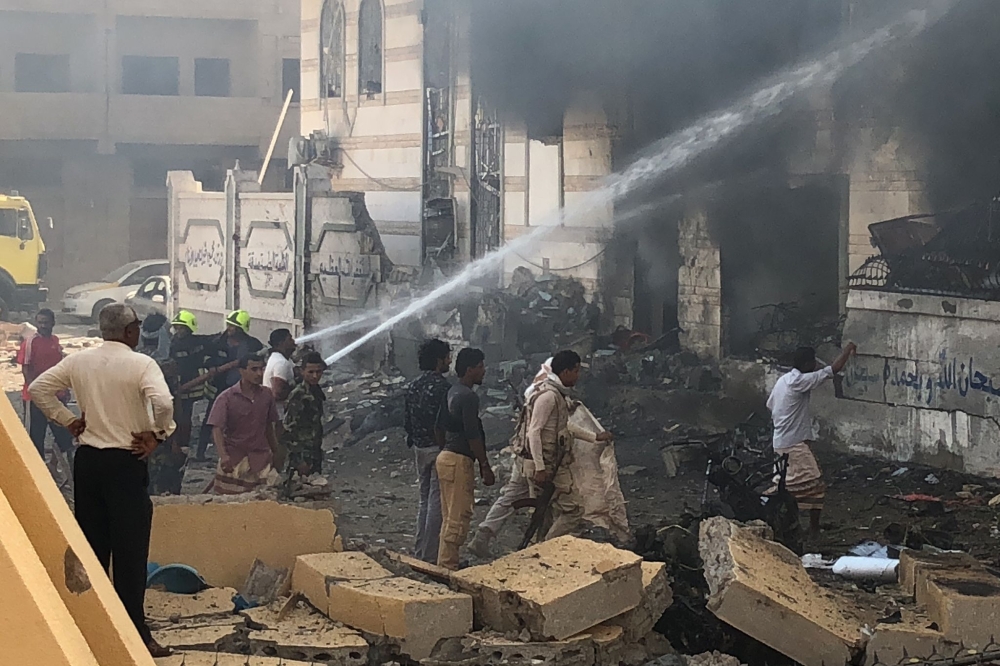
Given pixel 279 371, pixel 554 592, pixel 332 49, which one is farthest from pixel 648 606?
pixel 332 49

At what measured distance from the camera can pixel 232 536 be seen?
21.0 ft

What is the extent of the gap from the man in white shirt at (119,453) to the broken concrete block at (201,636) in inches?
5.7

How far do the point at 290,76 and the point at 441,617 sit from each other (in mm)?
28532

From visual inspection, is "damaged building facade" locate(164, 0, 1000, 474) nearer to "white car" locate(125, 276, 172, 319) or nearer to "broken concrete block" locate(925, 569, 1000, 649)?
"white car" locate(125, 276, 172, 319)

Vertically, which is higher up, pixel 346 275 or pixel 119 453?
pixel 346 275

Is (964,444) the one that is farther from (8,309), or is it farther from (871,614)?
(8,309)

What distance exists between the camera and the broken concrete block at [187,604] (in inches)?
218

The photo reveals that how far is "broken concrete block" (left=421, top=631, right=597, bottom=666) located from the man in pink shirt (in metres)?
2.93

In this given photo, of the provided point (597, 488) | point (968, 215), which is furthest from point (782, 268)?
point (597, 488)

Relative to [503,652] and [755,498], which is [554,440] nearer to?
[755,498]

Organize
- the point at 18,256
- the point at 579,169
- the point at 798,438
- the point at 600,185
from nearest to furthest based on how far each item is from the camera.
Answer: the point at 798,438 < the point at 600,185 < the point at 579,169 < the point at 18,256

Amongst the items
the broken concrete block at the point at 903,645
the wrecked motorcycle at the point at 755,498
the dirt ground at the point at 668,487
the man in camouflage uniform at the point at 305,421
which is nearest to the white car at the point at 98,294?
the dirt ground at the point at 668,487

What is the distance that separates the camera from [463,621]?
5324 millimetres

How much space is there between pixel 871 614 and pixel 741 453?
3.70m
